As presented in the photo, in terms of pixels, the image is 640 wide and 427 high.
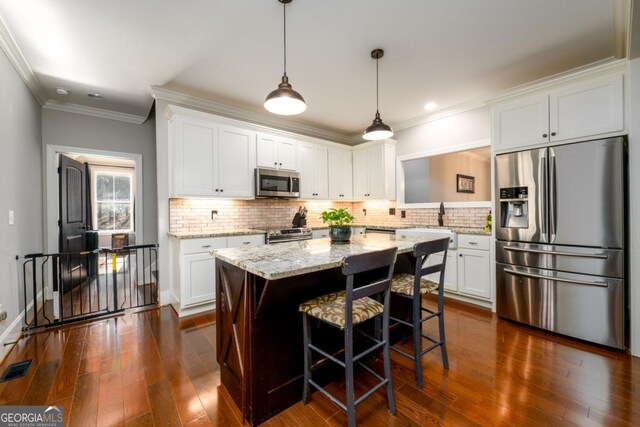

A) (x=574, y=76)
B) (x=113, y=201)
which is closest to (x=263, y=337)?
(x=574, y=76)

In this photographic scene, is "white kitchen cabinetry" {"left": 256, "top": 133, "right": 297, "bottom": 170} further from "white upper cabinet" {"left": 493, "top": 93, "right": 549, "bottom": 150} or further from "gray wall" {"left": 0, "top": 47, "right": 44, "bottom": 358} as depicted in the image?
"white upper cabinet" {"left": 493, "top": 93, "right": 549, "bottom": 150}

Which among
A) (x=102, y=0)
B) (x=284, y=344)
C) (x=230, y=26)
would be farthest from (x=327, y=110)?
(x=284, y=344)

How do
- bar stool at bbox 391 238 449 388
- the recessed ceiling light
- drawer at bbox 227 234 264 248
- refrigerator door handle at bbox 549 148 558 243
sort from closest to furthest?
bar stool at bbox 391 238 449 388, refrigerator door handle at bbox 549 148 558 243, drawer at bbox 227 234 264 248, the recessed ceiling light

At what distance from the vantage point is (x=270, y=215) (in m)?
4.55

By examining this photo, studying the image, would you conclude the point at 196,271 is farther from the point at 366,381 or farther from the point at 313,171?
the point at 313,171

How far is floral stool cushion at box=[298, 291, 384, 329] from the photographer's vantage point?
1.52 metres

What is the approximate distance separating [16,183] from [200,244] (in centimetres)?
180

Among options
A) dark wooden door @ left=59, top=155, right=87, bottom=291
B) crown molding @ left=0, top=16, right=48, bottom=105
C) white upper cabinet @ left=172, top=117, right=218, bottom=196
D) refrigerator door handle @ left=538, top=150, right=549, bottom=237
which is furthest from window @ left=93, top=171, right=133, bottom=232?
refrigerator door handle @ left=538, top=150, right=549, bottom=237

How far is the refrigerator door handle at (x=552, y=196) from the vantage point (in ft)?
8.90

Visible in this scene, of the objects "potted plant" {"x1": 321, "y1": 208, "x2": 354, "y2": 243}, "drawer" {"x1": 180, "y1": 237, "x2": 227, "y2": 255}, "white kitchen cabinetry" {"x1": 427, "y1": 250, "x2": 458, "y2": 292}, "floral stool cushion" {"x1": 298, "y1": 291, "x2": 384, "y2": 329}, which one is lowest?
"white kitchen cabinetry" {"x1": 427, "y1": 250, "x2": 458, "y2": 292}

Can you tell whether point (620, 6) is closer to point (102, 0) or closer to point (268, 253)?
point (268, 253)

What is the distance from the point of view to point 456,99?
12.6 ft

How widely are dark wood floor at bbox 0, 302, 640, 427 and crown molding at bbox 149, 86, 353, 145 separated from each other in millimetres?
2794

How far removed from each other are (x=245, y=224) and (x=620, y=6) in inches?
172
